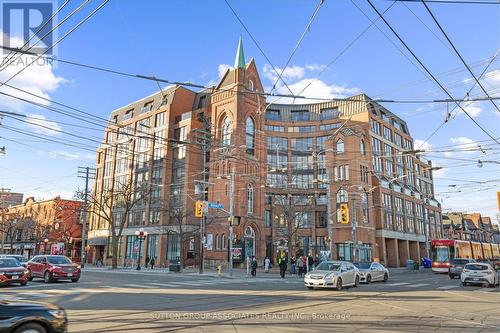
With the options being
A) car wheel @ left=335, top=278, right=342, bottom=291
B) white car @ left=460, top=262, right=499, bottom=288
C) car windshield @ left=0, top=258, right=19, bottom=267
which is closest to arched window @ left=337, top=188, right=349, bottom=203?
white car @ left=460, top=262, right=499, bottom=288

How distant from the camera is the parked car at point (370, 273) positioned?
24.8m

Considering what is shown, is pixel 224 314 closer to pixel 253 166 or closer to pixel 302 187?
pixel 253 166

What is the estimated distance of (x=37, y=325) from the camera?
6164 millimetres

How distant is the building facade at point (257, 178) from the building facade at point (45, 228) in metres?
4.98

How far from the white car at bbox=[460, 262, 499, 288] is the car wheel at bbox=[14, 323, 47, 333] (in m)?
22.9

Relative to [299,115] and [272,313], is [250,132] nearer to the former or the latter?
[299,115]

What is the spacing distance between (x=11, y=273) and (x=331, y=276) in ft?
49.8

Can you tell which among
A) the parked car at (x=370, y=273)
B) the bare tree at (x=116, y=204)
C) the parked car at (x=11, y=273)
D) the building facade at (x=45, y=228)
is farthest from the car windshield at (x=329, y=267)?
the building facade at (x=45, y=228)

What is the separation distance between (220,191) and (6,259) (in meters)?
30.6

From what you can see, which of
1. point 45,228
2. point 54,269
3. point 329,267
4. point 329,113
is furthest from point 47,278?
point 329,113

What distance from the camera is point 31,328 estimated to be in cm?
607

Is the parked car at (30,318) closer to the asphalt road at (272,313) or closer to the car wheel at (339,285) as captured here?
the asphalt road at (272,313)

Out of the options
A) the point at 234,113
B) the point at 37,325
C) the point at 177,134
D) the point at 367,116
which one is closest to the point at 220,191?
the point at 234,113

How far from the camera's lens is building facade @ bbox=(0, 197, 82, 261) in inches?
2633
